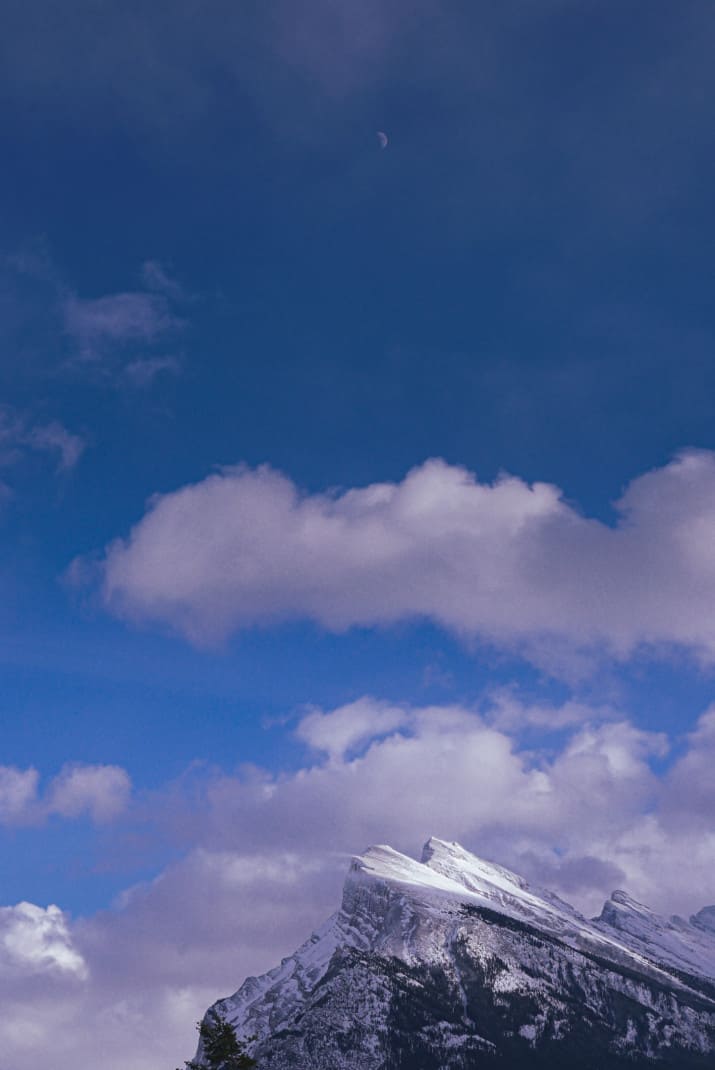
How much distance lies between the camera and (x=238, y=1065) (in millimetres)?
121125
